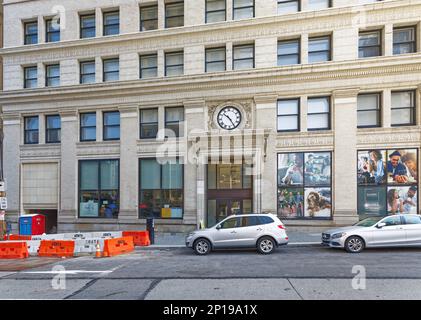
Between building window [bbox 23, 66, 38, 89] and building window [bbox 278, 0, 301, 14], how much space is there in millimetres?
15968

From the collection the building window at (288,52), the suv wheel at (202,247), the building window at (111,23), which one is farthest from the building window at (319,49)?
the building window at (111,23)

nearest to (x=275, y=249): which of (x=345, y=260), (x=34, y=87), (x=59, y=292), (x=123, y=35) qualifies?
(x=345, y=260)

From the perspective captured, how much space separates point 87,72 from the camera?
1714 centimetres

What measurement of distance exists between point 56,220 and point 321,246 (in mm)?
16386

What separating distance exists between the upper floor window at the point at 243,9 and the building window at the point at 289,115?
5442mm

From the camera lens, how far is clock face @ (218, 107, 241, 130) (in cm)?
1517

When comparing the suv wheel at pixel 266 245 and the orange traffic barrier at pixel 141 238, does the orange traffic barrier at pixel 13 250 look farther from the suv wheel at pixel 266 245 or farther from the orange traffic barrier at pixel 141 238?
the suv wheel at pixel 266 245

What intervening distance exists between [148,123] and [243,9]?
861 centimetres

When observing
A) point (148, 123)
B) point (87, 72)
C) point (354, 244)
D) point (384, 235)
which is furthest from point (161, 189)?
point (384, 235)

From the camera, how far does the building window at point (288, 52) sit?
48.8 ft

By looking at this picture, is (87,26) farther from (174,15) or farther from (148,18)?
(174,15)

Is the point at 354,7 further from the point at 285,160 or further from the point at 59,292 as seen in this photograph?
the point at 59,292

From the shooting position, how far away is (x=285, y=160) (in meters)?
14.6
